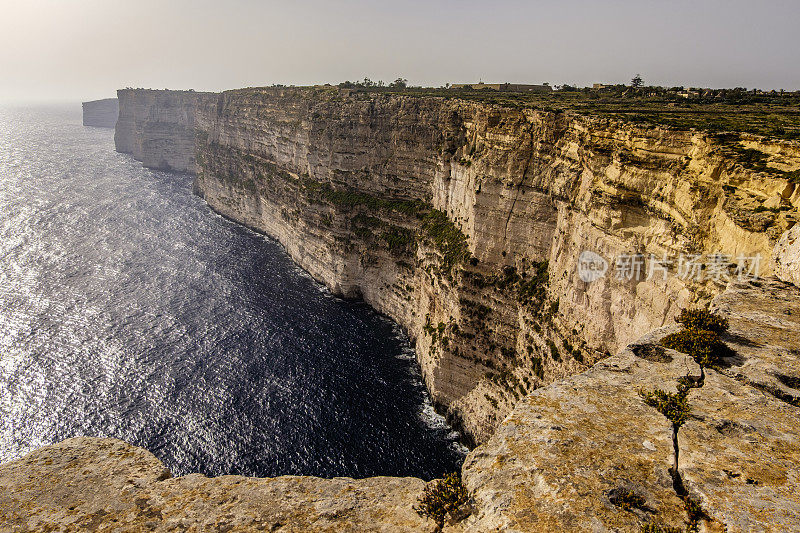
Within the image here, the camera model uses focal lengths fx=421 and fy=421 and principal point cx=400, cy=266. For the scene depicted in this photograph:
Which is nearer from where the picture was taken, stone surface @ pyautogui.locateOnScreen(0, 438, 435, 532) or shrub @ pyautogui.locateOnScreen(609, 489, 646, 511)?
shrub @ pyautogui.locateOnScreen(609, 489, 646, 511)

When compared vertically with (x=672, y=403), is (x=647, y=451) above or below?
below

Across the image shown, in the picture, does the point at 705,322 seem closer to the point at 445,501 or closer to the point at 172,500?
the point at 445,501

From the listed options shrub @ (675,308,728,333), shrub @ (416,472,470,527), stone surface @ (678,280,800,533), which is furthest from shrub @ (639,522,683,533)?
shrub @ (675,308,728,333)

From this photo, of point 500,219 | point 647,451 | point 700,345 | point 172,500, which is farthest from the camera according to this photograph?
point 500,219

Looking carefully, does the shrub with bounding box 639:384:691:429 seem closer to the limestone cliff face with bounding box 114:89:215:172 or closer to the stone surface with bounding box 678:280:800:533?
the stone surface with bounding box 678:280:800:533

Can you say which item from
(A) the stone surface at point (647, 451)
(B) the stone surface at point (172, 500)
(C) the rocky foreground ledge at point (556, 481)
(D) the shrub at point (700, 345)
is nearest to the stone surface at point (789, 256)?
(A) the stone surface at point (647, 451)

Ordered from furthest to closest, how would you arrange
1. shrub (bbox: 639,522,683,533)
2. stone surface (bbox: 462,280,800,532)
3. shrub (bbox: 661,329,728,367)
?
shrub (bbox: 661,329,728,367) < stone surface (bbox: 462,280,800,532) < shrub (bbox: 639,522,683,533)

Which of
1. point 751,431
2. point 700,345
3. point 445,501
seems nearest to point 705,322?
point 700,345
